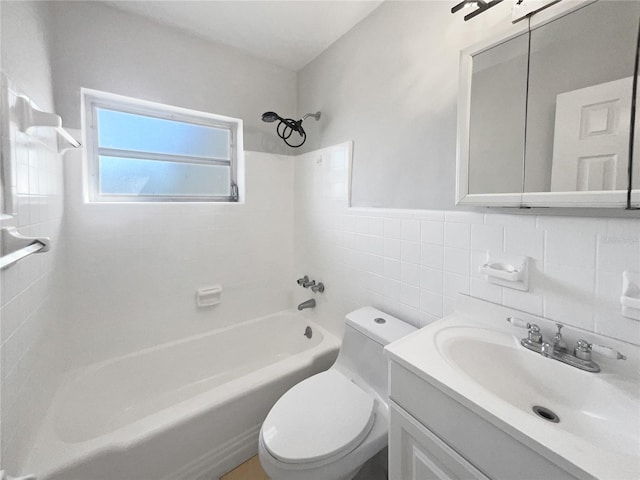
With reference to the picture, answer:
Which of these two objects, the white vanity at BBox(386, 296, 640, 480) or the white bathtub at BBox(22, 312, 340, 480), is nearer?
the white vanity at BBox(386, 296, 640, 480)

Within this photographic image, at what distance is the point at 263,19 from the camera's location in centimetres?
158

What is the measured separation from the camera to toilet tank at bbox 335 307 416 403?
1242mm

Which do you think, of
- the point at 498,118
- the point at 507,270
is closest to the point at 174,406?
the point at 507,270

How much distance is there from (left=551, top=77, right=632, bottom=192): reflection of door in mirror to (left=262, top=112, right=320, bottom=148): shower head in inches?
57.4

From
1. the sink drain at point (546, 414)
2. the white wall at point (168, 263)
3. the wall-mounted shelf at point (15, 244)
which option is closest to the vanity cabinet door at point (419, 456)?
the sink drain at point (546, 414)

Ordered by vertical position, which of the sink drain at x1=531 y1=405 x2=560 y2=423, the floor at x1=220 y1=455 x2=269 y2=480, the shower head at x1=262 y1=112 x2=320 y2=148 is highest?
the shower head at x1=262 y1=112 x2=320 y2=148

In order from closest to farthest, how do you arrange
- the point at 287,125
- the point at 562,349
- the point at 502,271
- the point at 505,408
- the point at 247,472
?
the point at 505,408 < the point at 562,349 < the point at 502,271 < the point at 247,472 < the point at 287,125

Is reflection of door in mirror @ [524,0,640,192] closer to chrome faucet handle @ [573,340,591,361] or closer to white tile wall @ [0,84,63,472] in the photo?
chrome faucet handle @ [573,340,591,361]

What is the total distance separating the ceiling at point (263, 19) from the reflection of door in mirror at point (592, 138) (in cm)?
121

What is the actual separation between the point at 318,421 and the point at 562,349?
91 centimetres

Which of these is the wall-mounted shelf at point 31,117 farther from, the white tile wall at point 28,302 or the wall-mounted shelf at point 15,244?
the wall-mounted shelf at point 15,244

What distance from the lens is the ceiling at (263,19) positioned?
1474 millimetres

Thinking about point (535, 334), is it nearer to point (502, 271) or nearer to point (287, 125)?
point (502, 271)

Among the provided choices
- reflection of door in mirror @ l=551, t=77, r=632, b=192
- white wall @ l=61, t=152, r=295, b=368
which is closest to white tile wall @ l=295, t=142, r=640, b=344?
reflection of door in mirror @ l=551, t=77, r=632, b=192
